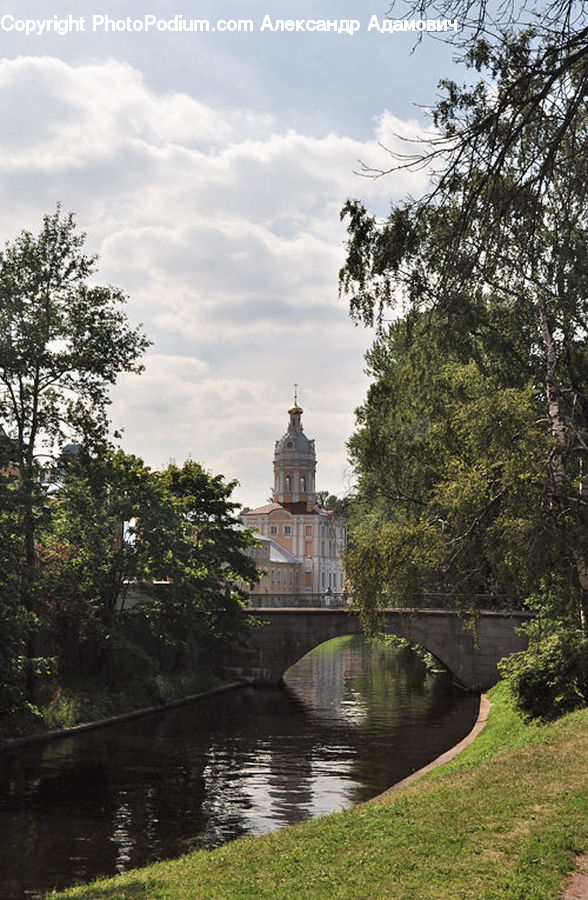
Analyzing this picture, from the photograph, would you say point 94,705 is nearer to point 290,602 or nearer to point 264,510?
point 290,602

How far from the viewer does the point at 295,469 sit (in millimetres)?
147125

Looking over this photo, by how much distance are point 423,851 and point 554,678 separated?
12.8m


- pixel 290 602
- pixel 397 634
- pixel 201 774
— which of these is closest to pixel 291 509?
pixel 290 602

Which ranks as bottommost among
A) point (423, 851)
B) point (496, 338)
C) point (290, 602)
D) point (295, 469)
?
point (423, 851)

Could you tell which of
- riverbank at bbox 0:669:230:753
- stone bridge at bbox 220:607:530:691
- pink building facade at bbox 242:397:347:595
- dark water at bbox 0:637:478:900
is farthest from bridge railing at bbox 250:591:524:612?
pink building facade at bbox 242:397:347:595

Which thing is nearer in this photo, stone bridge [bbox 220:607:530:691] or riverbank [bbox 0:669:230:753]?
riverbank [bbox 0:669:230:753]

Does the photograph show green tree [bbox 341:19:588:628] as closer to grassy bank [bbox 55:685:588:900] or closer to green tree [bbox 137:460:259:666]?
grassy bank [bbox 55:685:588:900]

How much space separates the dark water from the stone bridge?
204 cm

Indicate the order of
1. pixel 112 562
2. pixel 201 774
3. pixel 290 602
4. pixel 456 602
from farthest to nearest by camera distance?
pixel 290 602 → pixel 112 562 → pixel 201 774 → pixel 456 602

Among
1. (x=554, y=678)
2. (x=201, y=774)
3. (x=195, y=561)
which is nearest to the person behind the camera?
(x=554, y=678)

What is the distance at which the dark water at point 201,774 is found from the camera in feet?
64.8

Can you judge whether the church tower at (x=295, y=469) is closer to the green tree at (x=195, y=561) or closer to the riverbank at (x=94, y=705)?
the green tree at (x=195, y=561)

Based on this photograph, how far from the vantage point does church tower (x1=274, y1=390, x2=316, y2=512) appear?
147 m

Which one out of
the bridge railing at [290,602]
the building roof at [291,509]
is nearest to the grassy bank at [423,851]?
the bridge railing at [290,602]
